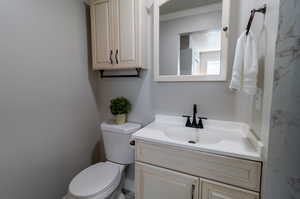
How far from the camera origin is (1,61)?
976 millimetres

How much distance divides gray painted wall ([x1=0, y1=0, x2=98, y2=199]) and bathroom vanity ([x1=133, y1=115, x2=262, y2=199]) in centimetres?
77

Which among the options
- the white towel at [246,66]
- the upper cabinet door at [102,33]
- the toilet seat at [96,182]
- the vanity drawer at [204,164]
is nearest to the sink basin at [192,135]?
the vanity drawer at [204,164]

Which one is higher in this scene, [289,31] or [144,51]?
[144,51]

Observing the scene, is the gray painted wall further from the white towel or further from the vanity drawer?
the white towel

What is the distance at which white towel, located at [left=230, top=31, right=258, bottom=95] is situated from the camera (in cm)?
82

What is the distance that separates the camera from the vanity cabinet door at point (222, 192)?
81cm

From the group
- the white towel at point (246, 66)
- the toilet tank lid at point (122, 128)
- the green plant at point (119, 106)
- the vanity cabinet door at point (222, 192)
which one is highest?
the white towel at point (246, 66)

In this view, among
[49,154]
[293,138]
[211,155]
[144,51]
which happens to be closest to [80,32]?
[144,51]

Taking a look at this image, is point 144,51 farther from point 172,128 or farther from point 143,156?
point 143,156

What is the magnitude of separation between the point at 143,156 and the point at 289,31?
3.37ft

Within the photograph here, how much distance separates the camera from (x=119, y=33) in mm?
1356

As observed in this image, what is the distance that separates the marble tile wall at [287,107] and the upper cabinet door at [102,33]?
49.8 inches

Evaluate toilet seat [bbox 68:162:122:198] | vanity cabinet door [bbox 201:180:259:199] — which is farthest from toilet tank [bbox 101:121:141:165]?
vanity cabinet door [bbox 201:180:259:199]

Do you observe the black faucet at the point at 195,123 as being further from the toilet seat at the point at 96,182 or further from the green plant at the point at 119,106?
the toilet seat at the point at 96,182
